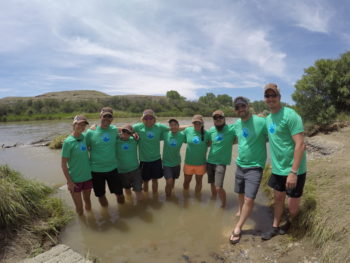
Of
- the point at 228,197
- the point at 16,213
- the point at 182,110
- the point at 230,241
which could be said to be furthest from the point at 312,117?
the point at 182,110

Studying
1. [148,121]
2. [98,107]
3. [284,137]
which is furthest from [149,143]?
[98,107]

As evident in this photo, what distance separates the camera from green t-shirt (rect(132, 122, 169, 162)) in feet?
16.8

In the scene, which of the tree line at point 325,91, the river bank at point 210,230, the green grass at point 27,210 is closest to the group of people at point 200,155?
the river bank at point 210,230

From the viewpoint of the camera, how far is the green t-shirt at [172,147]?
5254 millimetres

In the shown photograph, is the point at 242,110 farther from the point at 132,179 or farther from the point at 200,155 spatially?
the point at 132,179

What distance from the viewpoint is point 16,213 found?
394 centimetres

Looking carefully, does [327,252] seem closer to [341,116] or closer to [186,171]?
[186,171]

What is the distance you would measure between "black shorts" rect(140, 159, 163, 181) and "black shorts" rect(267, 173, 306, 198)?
2.62 meters

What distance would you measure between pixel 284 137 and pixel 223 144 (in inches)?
62.9

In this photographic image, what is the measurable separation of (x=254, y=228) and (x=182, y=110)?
63.5m

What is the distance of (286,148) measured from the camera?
3.33 metres

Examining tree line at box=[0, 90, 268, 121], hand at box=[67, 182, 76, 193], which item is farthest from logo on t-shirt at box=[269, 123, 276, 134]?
tree line at box=[0, 90, 268, 121]

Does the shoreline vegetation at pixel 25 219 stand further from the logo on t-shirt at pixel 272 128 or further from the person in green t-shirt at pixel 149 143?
the logo on t-shirt at pixel 272 128

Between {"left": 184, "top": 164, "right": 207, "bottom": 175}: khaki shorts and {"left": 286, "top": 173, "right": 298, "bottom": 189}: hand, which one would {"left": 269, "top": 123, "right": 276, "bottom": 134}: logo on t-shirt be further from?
{"left": 184, "top": 164, "right": 207, "bottom": 175}: khaki shorts
